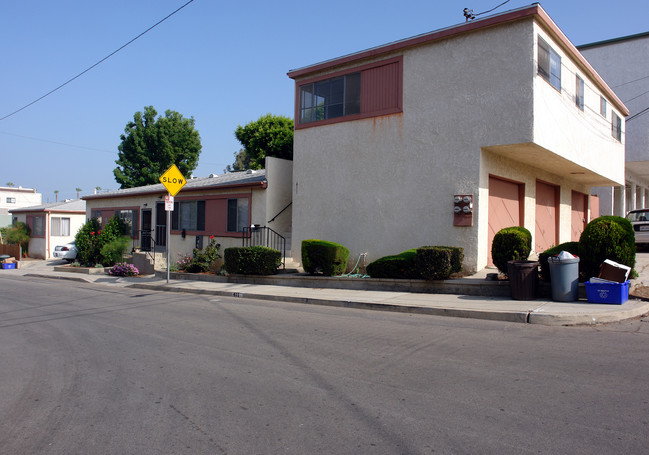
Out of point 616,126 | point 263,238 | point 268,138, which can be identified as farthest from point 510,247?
point 268,138

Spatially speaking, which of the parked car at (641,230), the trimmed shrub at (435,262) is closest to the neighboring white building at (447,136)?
the trimmed shrub at (435,262)

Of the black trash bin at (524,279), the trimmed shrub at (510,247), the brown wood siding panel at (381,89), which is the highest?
the brown wood siding panel at (381,89)

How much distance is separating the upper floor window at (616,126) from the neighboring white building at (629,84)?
17.1 ft

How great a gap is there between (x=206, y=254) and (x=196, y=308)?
693 centimetres

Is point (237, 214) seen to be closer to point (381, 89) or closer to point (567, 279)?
point (381, 89)

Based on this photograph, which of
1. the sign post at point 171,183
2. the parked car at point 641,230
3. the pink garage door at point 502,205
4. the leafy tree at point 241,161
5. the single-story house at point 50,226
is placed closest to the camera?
the pink garage door at point 502,205

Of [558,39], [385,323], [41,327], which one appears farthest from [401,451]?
[558,39]

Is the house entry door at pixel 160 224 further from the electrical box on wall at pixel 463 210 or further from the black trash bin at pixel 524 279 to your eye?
the black trash bin at pixel 524 279

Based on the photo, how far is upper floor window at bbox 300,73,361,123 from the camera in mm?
15961

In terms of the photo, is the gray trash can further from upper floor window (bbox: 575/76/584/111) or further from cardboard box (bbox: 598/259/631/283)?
upper floor window (bbox: 575/76/584/111)

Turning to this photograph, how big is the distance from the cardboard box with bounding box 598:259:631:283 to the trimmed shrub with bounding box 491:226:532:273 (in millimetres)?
1729

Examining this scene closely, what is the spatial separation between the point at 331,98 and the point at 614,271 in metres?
10.4

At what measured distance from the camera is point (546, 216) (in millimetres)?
18078

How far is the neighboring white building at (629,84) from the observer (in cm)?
2542
